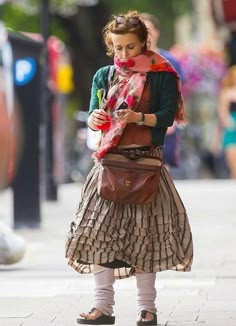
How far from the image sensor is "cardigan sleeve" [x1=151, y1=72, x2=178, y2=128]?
744cm

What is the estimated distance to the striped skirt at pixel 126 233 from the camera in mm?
7355

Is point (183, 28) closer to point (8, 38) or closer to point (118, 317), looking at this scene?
point (8, 38)

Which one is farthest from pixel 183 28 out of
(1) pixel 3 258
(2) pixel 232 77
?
(1) pixel 3 258

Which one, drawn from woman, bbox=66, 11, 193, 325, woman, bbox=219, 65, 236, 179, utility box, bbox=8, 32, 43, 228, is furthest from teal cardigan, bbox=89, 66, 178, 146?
woman, bbox=219, 65, 236, 179

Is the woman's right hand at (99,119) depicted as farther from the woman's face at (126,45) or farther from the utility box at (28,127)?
the utility box at (28,127)

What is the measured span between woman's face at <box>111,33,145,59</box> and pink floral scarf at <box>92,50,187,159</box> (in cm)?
3

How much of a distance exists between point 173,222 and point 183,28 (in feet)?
144

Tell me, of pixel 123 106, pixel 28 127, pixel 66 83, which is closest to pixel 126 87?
pixel 123 106

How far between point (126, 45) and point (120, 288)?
92.9 inches

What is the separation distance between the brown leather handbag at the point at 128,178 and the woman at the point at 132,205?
48 millimetres

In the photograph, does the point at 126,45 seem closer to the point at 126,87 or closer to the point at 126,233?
the point at 126,87

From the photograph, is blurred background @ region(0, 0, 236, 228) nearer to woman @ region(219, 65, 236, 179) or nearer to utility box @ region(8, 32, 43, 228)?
utility box @ region(8, 32, 43, 228)

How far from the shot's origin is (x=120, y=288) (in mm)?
9359

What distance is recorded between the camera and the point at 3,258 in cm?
1046
